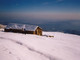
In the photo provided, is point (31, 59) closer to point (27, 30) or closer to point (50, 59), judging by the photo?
point (50, 59)

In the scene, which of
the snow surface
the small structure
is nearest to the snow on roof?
the small structure

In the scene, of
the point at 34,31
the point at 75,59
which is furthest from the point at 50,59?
the point at 34,31

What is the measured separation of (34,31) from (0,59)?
90.8 feet

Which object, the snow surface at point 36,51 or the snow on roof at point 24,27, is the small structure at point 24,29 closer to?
the snow on roof at point 24,27

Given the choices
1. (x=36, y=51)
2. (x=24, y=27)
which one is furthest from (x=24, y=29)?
(x=36, y=51)

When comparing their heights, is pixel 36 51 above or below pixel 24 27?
below

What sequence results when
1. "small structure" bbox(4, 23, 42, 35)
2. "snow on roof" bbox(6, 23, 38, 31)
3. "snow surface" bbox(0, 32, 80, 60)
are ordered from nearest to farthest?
"snow surface" bbox(0, 32, 80, 60), "small structure" bbox(4, 23, 42, 35), "snow on roof" bbox(6, 23, 38, 31)

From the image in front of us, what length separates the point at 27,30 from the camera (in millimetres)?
39781

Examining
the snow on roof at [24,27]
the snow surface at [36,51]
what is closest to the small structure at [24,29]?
the snow on roof at [24,27]

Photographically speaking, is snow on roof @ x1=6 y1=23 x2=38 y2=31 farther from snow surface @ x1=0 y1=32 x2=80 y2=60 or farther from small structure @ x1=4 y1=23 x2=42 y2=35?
snow surface @ x1=0 y1=32 x2=80 y2=60

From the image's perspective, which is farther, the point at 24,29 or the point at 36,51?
the point at 24,29

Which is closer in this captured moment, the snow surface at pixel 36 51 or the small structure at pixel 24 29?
the snow surface at pixel 36 51

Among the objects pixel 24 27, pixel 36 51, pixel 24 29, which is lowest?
pixel 36 51

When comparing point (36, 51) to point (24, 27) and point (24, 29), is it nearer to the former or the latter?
point (24, 29)
